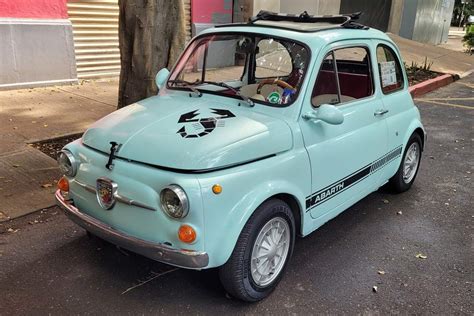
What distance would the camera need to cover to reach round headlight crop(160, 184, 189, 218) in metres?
2.57

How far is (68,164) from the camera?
3.21 meters

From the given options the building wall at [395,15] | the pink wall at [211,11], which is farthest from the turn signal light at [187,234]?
the building wall at [395,15]

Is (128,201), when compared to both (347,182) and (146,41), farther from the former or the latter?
(146,41)

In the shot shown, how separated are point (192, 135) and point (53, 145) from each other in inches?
138

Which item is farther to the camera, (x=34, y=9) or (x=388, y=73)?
(x=34, y=9)

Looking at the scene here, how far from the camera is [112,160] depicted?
9.59 feet

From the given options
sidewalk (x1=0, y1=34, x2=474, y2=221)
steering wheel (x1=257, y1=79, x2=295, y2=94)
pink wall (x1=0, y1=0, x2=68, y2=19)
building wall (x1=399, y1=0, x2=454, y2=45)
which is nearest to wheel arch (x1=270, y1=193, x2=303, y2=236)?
steering wheel (x1=257, y1=79, x2=295, y2=94)

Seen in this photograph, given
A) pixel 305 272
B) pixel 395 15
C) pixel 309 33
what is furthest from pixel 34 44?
pixel 395 15

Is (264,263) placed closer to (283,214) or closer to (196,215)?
(283,214)

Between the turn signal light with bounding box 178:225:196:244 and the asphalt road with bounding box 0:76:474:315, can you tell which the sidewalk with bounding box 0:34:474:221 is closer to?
the asphalt road with bounding box 0:76:474:315

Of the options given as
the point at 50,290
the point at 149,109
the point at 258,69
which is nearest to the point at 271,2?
the point at 258,69

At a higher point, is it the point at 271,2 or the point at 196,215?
the point at 271,2

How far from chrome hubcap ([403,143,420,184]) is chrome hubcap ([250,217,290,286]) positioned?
219 centimetres

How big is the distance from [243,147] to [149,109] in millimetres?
902
